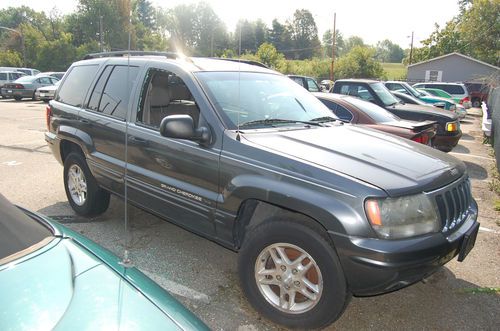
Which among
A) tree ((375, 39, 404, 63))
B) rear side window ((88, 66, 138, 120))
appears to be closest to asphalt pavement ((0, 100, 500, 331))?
rear side window ((88, 66, 138, 120))

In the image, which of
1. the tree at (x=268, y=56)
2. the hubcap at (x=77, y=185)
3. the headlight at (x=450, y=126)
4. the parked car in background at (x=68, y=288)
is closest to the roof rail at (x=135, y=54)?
the hubcap at (x=77, y=185)

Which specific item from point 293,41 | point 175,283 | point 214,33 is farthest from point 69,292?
point 293,41

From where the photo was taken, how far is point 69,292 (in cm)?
171

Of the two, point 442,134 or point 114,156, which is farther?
point 442,134

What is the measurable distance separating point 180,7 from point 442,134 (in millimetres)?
6202

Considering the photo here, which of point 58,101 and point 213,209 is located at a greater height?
point 58,101

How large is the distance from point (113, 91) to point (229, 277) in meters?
2.30

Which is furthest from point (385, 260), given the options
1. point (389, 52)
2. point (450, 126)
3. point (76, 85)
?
point (389, 52)

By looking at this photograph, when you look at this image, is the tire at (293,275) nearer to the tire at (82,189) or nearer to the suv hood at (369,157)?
the suv hood at (369,157)

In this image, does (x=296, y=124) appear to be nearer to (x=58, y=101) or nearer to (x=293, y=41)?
(x=58, y=101)

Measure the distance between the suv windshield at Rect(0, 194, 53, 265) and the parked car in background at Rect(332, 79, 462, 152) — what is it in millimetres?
7561

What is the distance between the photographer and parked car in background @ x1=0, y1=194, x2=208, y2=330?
1554 millimetres

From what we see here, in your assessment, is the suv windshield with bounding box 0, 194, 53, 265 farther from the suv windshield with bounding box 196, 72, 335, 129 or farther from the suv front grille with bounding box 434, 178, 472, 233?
the suv front grille with bounding box 434, 178, 472, 233

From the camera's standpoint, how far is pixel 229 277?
3.72m
